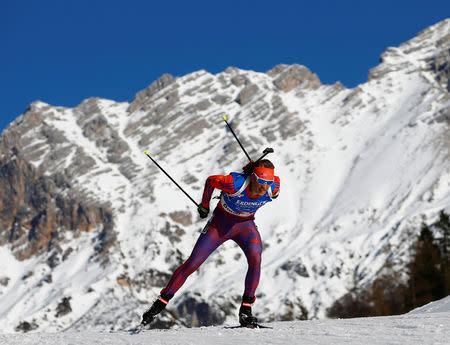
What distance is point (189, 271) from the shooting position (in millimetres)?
12141

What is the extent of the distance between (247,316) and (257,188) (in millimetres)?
2286

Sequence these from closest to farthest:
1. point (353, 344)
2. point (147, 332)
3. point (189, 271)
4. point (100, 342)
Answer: point (353, 344) → point (100, 342) → point (147, 332) → point (189, 271)

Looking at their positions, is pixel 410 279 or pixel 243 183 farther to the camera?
pixel 410 279

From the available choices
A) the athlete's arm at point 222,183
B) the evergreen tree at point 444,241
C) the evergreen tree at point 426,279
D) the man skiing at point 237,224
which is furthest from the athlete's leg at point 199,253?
the evergreen tree at point 444,241

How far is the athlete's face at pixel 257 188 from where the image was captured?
1148 cm

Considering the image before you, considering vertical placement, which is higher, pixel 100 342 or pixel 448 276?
pixel 448 276

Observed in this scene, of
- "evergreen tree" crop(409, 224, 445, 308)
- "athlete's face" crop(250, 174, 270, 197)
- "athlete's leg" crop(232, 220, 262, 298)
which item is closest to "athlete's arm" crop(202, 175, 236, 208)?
"athlete's face" crop(250, 174, 270, 197)

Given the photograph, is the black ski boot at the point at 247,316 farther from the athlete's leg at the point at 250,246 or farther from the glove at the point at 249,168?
the glove at the point at 249,168

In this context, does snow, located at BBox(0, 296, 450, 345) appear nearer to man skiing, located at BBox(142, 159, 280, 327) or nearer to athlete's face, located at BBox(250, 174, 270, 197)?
man skiing, located at BBox(142, 159, 280, 327)

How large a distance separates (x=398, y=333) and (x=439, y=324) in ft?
3.61

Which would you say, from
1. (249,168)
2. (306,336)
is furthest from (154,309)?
(306,336)

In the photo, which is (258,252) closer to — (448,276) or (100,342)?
(100,342)

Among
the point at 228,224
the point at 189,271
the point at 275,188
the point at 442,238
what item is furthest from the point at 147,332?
the point at 442,238

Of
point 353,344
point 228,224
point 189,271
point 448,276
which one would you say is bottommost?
point 353,344
